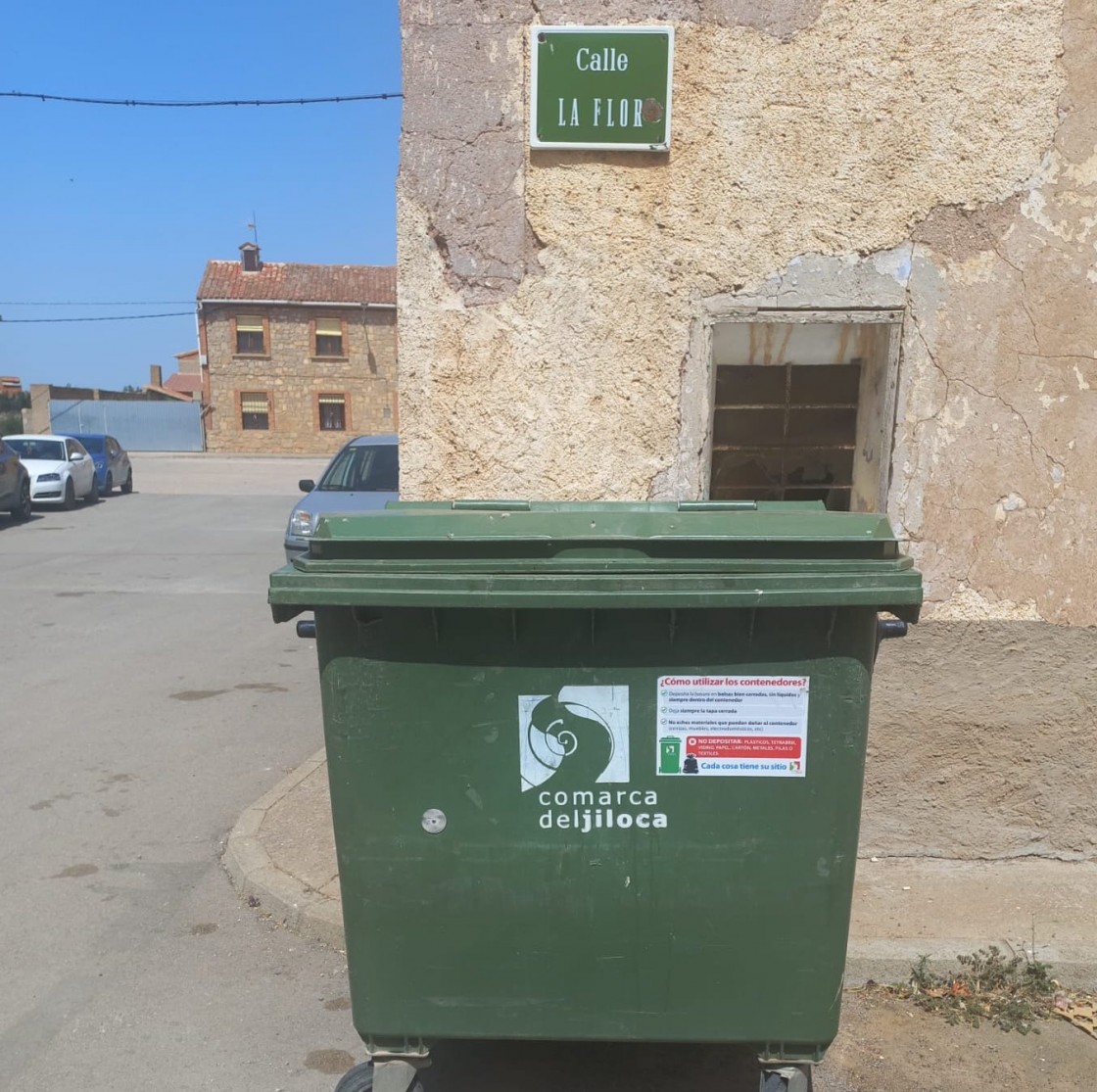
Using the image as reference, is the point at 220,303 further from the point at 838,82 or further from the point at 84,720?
the point at 838,82

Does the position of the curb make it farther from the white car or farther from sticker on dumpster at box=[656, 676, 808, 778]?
the white car

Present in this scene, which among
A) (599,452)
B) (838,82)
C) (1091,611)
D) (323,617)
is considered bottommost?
(1091,611)

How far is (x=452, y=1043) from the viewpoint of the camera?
2.98 m

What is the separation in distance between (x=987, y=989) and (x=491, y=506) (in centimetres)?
225

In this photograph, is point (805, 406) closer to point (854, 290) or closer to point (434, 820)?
point (854, 290)

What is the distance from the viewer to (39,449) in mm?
17688

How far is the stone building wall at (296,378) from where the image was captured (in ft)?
126

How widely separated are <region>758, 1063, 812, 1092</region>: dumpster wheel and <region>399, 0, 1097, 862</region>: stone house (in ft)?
5.54

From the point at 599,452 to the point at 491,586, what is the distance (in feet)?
5.56

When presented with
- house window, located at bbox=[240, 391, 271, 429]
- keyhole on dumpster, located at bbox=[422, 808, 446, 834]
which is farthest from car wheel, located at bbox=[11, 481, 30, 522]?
house window, located at bbox=[240, 391, 271, 429]

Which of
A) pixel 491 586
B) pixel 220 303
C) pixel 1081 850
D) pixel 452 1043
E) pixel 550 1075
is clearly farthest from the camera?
pixel 220 303

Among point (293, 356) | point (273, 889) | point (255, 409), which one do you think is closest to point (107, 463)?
point (273, 889)

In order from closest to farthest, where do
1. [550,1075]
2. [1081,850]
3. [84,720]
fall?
[550,1075] < [1081,850] < [84,720]

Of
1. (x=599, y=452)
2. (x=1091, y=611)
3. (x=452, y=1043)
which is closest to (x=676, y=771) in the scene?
(x=452, y=1043)
